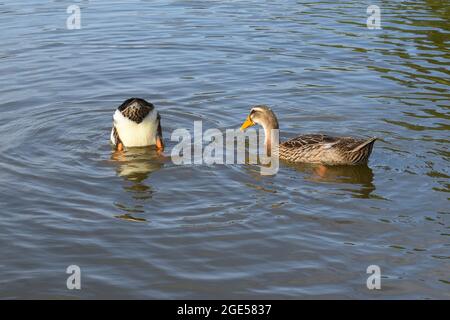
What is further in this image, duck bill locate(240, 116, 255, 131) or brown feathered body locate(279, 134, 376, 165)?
duck bill locate(240, 116, 255, 131)

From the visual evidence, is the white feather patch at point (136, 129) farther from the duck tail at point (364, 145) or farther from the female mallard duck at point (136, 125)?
the duck tail at point (364, 145)

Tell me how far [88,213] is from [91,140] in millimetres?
3091

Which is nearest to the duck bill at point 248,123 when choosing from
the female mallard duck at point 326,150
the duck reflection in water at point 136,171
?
the female mallard duck at point 326,150

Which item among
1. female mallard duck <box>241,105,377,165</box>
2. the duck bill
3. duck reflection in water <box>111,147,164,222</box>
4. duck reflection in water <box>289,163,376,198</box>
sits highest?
the duck bill

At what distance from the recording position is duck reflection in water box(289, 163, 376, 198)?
34.4 feet

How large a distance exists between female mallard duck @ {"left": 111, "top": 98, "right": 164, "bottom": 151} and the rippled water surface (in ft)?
0.64

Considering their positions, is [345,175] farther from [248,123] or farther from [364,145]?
[248,123]

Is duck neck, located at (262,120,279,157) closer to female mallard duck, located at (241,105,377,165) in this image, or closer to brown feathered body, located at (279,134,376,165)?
female mallard duck, located at (241,105,377,165)

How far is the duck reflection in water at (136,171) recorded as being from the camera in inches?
386

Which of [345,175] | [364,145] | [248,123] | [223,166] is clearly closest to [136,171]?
[223,166]

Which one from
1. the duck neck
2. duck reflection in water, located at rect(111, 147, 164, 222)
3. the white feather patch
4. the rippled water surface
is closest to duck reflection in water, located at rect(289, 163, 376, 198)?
the rippled water surface

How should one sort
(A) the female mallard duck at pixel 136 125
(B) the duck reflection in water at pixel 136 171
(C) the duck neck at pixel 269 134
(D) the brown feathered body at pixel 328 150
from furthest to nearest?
→ (C) the duck neck at pixel 269 134 < (A) the female mallard duck at pixel 136 125 < (D) the brown feathered body at pixel 328 150 < (B) the duck reflection in water at pixel 136 171

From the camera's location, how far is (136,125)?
11.9 metres

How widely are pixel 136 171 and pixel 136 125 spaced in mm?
943
